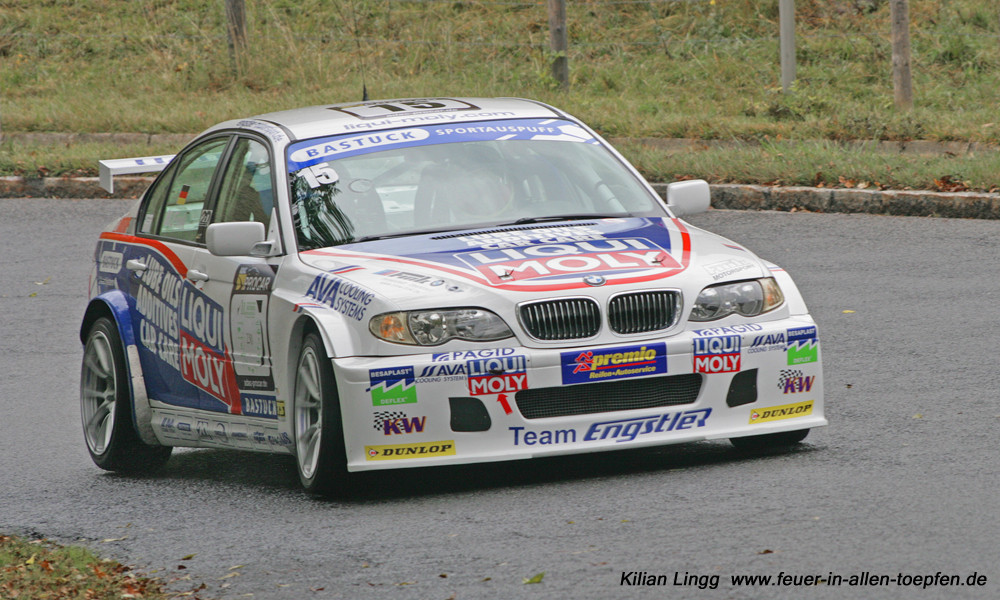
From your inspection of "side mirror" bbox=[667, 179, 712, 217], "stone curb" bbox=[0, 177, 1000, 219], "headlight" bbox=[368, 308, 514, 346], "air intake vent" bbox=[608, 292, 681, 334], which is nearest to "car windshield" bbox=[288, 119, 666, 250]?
"side mirror" bbox=[667, 179, 712, 217]

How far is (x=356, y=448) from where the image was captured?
5586 mm

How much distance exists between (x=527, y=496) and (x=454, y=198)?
1580 mm

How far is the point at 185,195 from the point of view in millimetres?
7367

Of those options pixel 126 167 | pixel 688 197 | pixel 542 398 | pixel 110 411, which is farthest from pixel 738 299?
pixel 126 167

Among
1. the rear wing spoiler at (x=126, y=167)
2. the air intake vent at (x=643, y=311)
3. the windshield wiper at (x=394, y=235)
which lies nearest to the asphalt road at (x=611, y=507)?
the air intake vent at (x=643, y=311)

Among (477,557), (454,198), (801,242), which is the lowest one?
(801,242)

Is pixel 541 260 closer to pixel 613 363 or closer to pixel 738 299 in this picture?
pixel 613 363

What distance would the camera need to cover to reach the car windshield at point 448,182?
21.3 feet

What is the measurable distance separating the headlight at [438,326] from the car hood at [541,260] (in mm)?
81

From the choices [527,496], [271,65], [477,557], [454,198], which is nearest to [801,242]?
[454,198]

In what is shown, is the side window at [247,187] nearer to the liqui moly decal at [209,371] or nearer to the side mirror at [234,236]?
the side mirror at [234,236]

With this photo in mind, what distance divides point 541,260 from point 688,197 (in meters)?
1.34

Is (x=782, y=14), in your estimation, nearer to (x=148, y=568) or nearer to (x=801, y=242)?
(x=801, y=242)

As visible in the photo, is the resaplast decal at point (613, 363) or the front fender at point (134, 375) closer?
the resaplast decal at point (613, 363)
